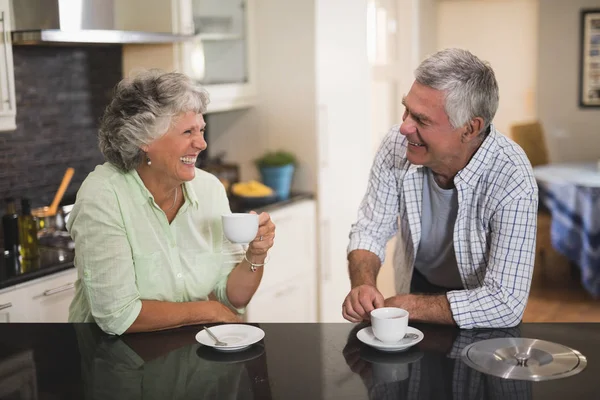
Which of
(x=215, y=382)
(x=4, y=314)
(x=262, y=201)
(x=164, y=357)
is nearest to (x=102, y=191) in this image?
(x=164, y=357)

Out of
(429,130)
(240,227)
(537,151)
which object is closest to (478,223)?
(429,130)

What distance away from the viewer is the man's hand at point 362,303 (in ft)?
6.69

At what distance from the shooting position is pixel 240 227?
1.96 metres

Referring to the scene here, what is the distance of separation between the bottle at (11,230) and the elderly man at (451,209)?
1387 mm

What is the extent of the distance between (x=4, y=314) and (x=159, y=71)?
1.17 metres

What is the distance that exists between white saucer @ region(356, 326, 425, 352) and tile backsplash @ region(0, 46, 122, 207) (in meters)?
2.07

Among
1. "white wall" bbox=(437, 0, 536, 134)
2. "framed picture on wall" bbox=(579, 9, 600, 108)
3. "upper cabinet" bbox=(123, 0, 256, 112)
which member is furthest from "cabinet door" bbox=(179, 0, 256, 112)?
"framed picture on wall" bbox=(579, 9, 600, 108)

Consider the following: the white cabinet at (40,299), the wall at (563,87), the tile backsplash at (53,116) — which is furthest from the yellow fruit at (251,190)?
the wall at (563,87)

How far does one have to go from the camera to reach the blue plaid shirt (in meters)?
2.01

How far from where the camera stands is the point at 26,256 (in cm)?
302

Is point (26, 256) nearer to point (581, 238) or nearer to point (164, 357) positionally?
point (164, 357)

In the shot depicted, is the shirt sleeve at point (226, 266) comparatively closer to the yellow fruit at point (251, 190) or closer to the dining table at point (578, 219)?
the yellow fruit at point (251, 190)

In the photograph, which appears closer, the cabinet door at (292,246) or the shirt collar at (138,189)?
the shirt collar at (138,189)

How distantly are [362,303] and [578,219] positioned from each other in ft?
13.0
